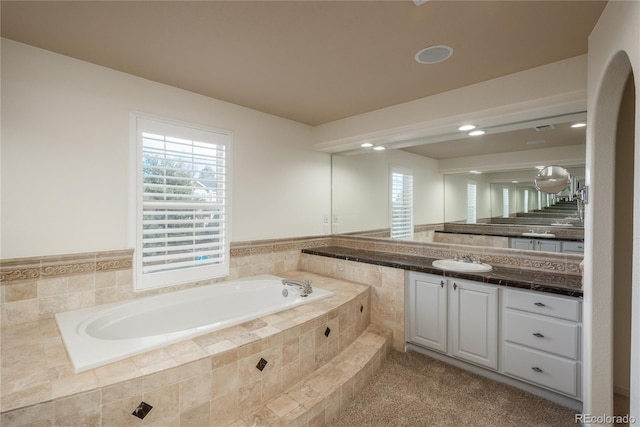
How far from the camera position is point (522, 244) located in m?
2.76

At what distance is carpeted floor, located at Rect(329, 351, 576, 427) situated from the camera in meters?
1.96

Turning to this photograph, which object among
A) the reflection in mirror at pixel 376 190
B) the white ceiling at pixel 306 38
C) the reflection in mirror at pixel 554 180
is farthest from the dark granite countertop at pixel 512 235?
the white ceiling at pixel 306 38

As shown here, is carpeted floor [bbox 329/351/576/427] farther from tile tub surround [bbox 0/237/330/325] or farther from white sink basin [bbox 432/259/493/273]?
tile tub surround [bbox 0/237/330/325]

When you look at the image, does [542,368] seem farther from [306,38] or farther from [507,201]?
[306,38]

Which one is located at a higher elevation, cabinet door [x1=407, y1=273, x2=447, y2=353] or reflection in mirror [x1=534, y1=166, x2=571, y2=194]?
reflection in mirror [x1=534, y1=166, x2=571, y2=194]

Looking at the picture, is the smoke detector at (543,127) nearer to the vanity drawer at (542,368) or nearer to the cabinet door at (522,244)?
the cabinet door at (522,244)

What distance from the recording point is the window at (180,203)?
102 inches

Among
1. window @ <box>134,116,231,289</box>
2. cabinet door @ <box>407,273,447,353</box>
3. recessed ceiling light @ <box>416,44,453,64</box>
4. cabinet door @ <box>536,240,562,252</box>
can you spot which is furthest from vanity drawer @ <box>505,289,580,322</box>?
window @ <box>134,116,231,289</box>

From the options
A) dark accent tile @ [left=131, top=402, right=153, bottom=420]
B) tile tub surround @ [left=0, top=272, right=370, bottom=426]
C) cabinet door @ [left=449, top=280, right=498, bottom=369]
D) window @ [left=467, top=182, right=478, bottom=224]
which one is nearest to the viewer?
tile tub surround @ [left=0, top=272, right=370, bottom=426]

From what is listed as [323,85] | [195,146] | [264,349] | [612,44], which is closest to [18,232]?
[195,146]

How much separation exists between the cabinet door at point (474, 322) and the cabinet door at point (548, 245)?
2.34 ft

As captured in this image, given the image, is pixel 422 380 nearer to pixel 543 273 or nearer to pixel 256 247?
pixel 543 273

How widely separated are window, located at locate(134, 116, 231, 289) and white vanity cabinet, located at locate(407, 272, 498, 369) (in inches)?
80.3

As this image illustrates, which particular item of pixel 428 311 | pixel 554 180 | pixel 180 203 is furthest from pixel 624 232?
pixel 180 203
